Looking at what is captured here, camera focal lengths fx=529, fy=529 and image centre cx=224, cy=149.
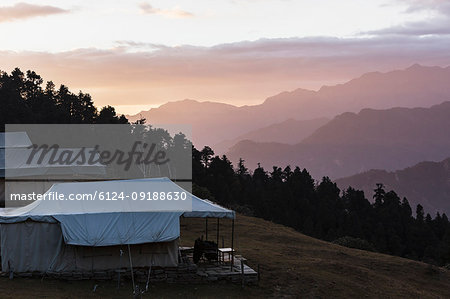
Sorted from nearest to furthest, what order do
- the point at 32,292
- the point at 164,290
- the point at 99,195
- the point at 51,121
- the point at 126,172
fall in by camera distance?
the point at 32,292
the point at 164,290
the point at 99,195
the point at 126,172
the point at 51,121

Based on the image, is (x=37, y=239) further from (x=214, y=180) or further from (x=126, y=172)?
(x=214, y=180)

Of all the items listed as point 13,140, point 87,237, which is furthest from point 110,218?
point 13,140

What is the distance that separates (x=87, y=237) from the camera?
20.9 m

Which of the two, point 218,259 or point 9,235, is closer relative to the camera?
point 9,235

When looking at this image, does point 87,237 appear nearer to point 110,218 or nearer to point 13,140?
point 110,218

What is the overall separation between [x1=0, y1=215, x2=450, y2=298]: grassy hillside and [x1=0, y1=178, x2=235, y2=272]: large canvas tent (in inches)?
39.3

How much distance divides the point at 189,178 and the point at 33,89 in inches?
1326

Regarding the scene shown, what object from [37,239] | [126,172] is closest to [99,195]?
[37,239]

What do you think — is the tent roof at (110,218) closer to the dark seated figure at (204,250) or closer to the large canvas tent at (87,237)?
the large canvas tent at (87,237)

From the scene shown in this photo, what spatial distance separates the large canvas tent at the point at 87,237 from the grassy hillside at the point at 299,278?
100cm

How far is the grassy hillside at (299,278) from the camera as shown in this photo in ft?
65.2

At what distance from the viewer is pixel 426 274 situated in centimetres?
2928

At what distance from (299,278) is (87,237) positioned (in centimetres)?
924

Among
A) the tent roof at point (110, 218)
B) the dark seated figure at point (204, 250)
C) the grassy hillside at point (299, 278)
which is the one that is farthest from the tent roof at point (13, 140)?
the dark seated figure at point (204, 250)
